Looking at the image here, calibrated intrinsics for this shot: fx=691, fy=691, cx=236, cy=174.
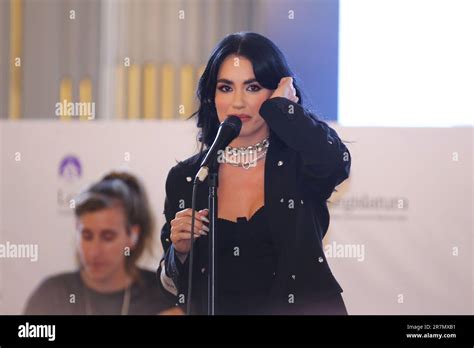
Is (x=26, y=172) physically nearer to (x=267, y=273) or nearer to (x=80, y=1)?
(x=80, y=1)

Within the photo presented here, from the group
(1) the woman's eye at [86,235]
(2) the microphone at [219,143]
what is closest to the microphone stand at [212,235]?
(2) the microphone at [219,143]

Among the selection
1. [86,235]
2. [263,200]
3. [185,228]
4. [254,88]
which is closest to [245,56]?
[254,88]

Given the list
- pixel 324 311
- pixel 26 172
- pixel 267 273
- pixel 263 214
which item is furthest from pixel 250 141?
pixel 26 172

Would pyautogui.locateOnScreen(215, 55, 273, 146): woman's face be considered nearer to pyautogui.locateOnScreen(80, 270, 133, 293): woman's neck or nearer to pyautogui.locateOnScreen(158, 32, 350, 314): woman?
pyautogui.locateOnScreen(158, 32, 350, 314): woman

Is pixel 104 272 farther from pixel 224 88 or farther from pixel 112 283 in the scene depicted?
pixel 224 88

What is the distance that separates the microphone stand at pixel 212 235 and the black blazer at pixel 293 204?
0.04m

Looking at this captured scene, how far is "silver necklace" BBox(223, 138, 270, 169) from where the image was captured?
256 centimetres

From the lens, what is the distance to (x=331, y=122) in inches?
105

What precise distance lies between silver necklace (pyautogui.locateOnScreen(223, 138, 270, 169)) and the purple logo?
0.61 m

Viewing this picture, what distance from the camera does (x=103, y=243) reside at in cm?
268

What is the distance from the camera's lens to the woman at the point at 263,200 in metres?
2.49

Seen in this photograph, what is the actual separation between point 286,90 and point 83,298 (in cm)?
111

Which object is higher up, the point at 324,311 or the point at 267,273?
the point at 267,273
